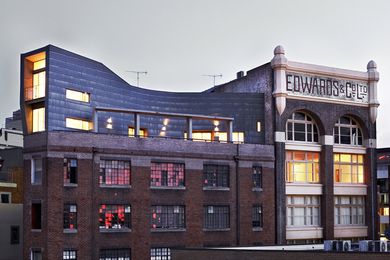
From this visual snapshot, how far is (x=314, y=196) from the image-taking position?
227ft

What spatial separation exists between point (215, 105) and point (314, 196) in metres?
13.9

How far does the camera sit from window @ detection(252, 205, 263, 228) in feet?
210

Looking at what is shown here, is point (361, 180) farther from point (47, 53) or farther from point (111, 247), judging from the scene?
point (47, 53)

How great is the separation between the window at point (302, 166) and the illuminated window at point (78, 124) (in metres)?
20.4

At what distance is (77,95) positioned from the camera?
59.3 metres

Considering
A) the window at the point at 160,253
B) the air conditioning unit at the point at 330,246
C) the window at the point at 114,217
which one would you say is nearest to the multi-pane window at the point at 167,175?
the window at the point at 114,217

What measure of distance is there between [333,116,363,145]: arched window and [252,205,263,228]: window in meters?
12.6

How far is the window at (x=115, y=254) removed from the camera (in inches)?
2194

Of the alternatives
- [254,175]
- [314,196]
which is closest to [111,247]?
[254,175]

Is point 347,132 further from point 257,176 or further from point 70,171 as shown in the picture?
point 70,171

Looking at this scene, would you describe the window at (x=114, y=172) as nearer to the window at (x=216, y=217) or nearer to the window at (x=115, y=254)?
the window at (x=115, y=254)

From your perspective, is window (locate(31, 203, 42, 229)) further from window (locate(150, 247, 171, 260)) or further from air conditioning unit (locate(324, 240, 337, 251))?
air conditioning unit (locate(324, 240, 337, 251))

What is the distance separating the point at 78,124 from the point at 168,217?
11.3m

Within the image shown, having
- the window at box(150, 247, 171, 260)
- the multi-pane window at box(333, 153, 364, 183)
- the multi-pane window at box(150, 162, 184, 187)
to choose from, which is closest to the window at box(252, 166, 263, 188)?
the multi-pane window at box(150, 162, 184, 187)
